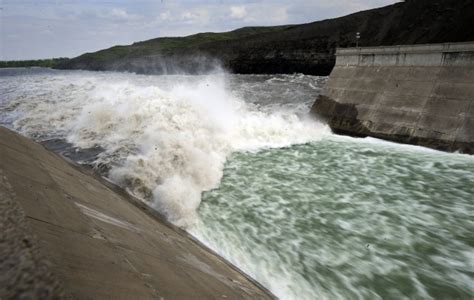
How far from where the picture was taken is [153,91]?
16.7 metres

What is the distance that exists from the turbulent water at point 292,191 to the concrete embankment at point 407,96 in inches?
31.6

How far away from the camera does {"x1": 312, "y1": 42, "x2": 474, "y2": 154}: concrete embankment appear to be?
40.7ft

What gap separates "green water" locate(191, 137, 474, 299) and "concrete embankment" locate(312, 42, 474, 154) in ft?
5.30

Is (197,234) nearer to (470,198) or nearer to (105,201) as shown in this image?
(105,201)

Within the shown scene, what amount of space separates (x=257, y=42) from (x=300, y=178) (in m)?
57.4

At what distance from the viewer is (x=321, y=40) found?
52906 mm

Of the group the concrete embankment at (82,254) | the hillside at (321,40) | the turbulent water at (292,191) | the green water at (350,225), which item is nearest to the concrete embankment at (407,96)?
the turbulent water at (292,191)

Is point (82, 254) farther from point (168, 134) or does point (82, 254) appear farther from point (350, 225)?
point (168, 134)

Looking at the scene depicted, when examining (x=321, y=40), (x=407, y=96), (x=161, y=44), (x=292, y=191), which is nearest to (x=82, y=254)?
(x=292, y=191)

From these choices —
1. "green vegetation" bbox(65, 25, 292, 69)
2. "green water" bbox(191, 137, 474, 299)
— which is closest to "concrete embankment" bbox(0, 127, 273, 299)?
"green water" bbox(191, 137, 474, 299)

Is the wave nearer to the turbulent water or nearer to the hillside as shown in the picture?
the turbulent water

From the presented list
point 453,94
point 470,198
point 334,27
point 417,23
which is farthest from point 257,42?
point 470,198

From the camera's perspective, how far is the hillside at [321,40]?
34.0 metres

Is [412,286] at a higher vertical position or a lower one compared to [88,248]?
lower
